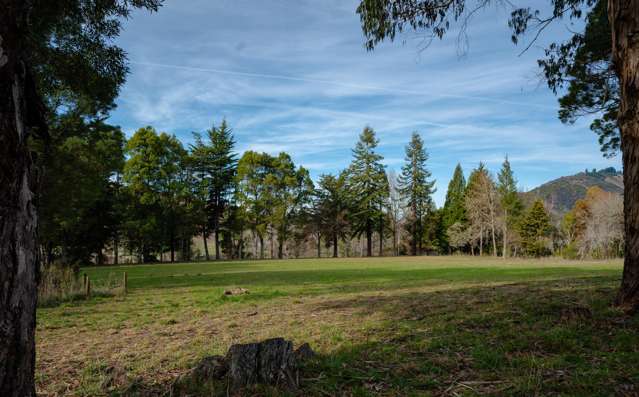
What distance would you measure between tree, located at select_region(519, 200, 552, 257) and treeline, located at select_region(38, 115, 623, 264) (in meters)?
0.14

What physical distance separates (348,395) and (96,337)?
523cm

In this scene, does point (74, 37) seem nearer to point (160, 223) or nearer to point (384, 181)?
point (160, 223)

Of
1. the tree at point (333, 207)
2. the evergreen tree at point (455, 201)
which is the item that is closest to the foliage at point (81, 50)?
the tree at point (333, 207)

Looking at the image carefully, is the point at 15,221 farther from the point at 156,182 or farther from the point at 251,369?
the point at 156,182

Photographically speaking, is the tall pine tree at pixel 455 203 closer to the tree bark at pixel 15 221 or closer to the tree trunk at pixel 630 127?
the tree trunk at pixel 630 127

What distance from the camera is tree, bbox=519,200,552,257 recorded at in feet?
173

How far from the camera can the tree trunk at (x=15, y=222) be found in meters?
2.40

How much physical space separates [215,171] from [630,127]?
160 ft

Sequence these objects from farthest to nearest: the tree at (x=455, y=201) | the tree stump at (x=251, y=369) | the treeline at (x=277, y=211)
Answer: the tree at (x=455, y=201), the treeline at (x=277, y=211), the tree stump at (x=251, y=369)

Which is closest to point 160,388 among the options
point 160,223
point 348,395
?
point 348,395

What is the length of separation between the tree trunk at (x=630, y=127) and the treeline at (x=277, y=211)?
1880 centimetres

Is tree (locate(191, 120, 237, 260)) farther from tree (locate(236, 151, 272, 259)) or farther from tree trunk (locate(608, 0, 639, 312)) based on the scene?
tree trunk (locate(608, 0, 639, 312))

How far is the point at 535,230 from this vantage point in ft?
176

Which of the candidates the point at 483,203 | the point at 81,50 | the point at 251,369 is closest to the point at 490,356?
the point at 251,369
